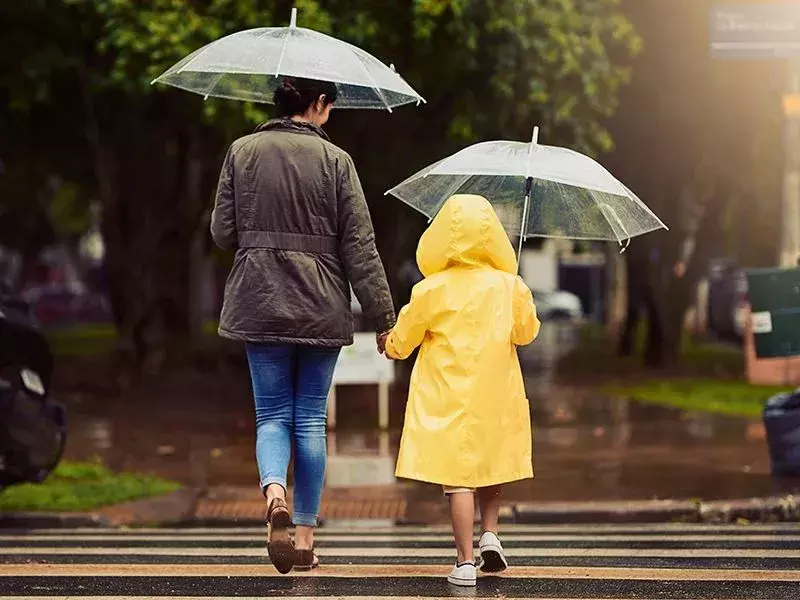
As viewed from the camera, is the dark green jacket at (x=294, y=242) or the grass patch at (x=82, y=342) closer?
the dark green jacket at (x=294, y=242)

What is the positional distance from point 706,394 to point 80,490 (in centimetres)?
977

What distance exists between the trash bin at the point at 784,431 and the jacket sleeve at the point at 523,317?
15.3 feet

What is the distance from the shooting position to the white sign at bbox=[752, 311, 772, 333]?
1152 cm

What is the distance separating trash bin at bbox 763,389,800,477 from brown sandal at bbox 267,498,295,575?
534cm

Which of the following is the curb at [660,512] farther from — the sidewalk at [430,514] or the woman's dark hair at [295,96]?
the woman's dark hair at [295,96]

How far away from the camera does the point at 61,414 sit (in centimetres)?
913

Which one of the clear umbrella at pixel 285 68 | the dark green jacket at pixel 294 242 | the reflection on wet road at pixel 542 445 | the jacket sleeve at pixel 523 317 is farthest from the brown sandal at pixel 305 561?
the reflection on wet road at pixel 542 445

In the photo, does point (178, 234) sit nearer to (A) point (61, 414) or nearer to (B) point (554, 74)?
(B) point (554, 74)

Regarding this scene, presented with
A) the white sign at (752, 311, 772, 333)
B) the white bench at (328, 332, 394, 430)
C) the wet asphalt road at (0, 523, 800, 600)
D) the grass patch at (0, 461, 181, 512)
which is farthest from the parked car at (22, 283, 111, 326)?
the wet asphalt road at (0, 523, 800, 600)

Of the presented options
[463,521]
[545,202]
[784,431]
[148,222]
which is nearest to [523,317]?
[463,521]

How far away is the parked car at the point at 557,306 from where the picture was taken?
56.0 m

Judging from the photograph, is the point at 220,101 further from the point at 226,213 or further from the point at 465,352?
the point at 465,352

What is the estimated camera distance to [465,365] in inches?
227

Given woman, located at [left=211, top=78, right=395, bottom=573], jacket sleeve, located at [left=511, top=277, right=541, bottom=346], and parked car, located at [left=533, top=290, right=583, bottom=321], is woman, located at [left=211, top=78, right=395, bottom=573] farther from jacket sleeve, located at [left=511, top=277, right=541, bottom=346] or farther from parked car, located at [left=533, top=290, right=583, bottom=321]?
parked car, located at [left=533, top=290, right=583, bottom=321]
